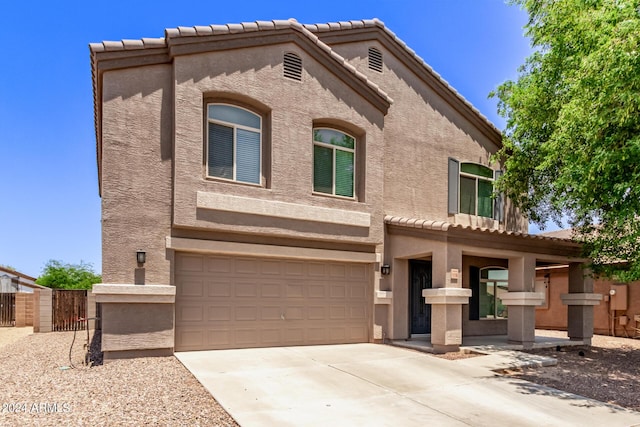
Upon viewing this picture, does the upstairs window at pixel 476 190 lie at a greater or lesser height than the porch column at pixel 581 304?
greater

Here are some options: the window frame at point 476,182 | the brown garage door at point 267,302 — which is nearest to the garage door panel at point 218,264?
the brown garage door at point 267,302

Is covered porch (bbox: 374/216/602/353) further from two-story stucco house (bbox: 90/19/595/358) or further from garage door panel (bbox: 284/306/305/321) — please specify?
garage door panel (bbox: 284/306/305/321)

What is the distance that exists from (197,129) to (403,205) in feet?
21.5

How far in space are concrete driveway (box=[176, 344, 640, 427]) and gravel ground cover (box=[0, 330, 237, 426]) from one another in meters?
0.36

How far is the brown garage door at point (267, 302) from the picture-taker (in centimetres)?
→ 1030

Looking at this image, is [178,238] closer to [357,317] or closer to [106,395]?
[106,395]

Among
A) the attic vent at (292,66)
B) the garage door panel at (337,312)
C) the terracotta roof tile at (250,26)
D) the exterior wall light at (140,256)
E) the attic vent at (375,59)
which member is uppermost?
the attic vent at (375,59)

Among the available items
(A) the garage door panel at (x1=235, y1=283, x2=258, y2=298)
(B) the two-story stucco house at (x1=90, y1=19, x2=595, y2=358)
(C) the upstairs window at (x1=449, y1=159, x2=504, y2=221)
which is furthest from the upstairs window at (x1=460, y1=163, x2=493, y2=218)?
(A) the garage door panel at (x1=235, y1=283, x2=258, y2=298)

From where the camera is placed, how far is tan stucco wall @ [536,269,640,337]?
17391mm

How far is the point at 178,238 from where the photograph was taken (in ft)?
32.9

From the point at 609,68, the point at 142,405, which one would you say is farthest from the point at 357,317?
the point at 609,68

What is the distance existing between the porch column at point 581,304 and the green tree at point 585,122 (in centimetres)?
104

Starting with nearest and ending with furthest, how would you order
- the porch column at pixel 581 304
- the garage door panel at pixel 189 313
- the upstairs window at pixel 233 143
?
the garage door panel at pixel 189 313, the upstairs window at pixel 233 143, the porch column at pixel 581 304

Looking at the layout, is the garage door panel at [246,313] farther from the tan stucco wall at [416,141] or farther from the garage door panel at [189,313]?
the tan stucco wall at [416,141]
